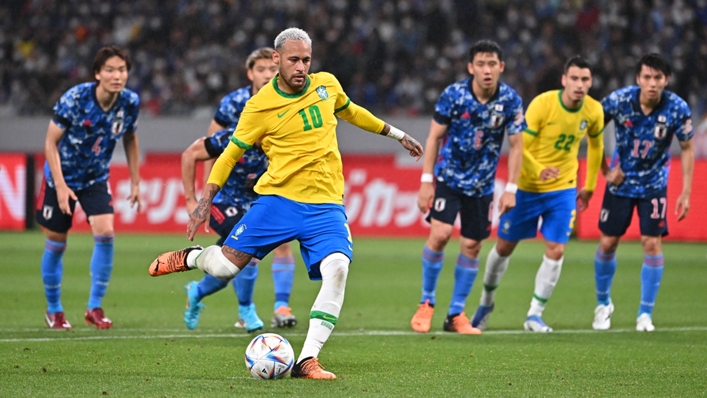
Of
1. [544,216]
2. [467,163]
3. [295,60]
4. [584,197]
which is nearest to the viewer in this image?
[295,60]

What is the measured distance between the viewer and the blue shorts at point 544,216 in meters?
9.35

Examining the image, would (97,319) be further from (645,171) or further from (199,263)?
(645,171)

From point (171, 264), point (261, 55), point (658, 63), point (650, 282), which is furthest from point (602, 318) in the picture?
point (171, 264)

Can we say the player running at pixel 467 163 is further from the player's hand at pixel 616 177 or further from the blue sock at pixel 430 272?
the player's hand at pixel 616 177

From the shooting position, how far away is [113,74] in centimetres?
888

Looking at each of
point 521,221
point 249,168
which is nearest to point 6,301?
point 249,168

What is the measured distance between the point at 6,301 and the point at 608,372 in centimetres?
691

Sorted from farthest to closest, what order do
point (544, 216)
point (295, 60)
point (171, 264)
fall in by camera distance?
point (544, 216) < point (171, 264) < point (295, 60)

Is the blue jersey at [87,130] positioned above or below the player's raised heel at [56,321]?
above

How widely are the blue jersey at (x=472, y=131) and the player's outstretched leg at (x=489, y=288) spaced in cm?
71

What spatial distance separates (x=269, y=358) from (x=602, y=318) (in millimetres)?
→ 4173

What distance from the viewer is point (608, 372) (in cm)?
673

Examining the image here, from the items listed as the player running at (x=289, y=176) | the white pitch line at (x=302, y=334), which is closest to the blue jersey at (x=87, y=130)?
the white pitch line at (x=302, y=334)

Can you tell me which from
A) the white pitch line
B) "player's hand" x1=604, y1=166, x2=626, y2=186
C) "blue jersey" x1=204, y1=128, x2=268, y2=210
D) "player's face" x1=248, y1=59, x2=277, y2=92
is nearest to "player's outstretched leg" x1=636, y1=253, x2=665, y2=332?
the white pitch line
